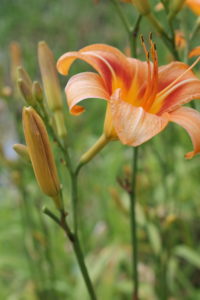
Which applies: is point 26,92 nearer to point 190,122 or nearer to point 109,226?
point 190,122

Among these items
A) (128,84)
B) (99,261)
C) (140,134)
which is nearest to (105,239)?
(99,261)

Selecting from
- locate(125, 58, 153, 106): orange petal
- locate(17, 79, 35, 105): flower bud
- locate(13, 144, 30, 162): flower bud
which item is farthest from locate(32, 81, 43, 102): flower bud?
locate(125, 58, 153, 106): orange petal

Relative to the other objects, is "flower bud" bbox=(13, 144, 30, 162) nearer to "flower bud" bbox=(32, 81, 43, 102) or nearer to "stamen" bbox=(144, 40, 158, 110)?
"flower bud" bbox=(32, 81, 43, 102)

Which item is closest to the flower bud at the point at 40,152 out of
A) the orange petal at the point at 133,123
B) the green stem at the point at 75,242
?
the green stem at the point at 75,242

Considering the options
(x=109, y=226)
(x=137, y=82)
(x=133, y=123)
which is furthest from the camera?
(x=109, y=226)

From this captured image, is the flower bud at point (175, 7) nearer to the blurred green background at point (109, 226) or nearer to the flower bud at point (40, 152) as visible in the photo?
the blurred green background at point (109, 226)

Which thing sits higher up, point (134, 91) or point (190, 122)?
point (134, 91)

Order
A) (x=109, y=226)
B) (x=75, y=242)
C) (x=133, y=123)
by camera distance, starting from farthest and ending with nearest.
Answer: (x=109, y=226), (x=75, y=242), (x=133, y=123)

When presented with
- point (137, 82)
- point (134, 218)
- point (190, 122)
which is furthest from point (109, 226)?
point (190, 122)
